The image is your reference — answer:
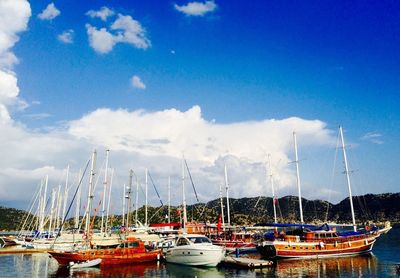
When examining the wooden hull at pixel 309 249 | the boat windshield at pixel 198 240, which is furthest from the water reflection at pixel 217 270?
the boat windshield at pixel 198 240

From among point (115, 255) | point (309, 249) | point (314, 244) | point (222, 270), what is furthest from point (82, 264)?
point (314, 244)

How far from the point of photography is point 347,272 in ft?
116

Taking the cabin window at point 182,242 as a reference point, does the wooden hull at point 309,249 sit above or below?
below

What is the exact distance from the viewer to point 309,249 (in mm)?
46625

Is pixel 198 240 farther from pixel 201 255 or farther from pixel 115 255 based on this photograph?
pixel 115 255

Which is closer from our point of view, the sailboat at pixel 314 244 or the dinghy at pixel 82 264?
the dinghy at pixel 82 264

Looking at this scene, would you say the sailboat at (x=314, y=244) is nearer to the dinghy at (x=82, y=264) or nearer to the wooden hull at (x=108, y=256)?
the wooden hull at (x=108, y=256)

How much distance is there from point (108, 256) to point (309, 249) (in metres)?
27.3

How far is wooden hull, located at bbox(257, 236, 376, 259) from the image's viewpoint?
45.2m

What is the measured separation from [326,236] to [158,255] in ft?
80.7

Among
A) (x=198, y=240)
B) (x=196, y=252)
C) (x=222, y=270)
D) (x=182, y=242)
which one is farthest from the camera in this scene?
(x=182, y=242)

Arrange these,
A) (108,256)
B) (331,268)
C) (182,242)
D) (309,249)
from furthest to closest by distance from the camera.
A: (309,249) < (182,242) < (108,256) < (331,268)

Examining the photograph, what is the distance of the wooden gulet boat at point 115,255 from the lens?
127 ft

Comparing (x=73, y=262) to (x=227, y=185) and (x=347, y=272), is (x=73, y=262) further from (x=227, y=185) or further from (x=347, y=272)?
(x=227, y=185)
